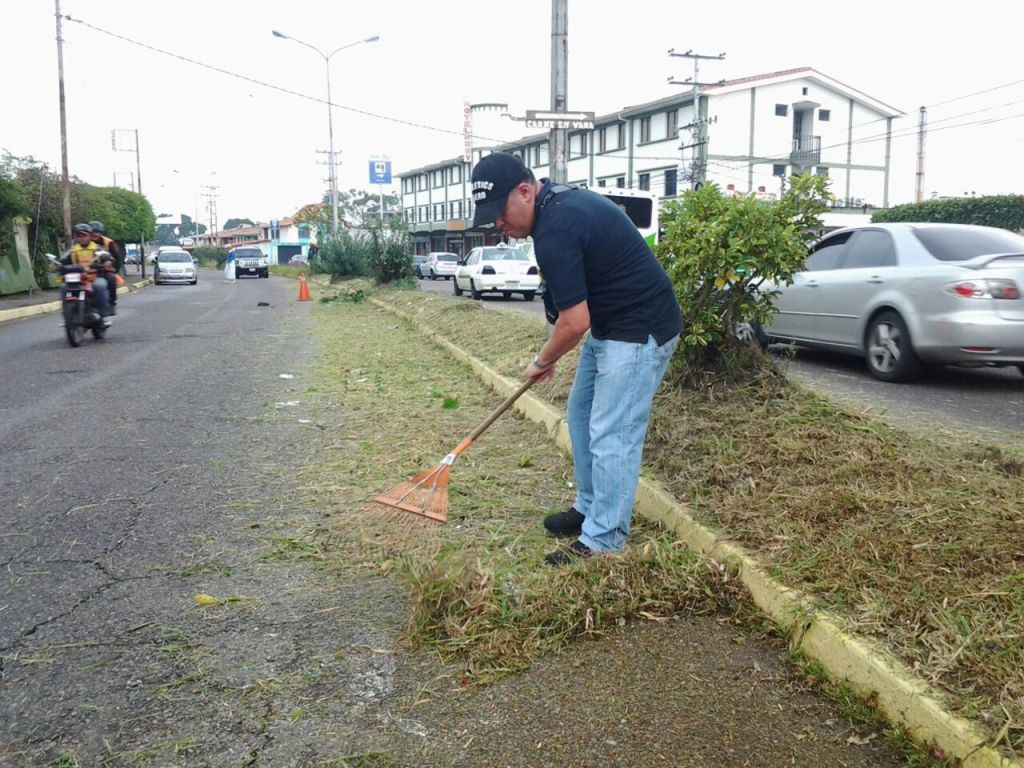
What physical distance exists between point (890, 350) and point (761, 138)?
3919cm

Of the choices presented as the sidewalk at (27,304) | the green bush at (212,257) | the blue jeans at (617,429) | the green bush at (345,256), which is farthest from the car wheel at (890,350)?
the green bush at (212,257)

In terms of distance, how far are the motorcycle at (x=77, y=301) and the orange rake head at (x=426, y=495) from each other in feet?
28.7

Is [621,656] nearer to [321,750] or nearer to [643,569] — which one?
[643,569]

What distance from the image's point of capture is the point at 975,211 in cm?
3067

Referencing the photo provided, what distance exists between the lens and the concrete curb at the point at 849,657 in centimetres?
216

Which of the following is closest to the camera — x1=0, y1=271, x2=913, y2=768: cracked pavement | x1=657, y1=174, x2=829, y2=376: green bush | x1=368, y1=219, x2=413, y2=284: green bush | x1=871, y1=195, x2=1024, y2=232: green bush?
x1=0, y1=271, x2=913, y2=768: cracked pavement

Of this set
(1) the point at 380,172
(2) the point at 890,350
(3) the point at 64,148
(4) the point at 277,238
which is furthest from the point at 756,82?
(4) the point at 277,238

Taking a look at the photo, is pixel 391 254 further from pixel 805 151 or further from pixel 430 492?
pixel 805 151

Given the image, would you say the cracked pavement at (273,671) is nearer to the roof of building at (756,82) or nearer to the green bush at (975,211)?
the green bush at (975,211)

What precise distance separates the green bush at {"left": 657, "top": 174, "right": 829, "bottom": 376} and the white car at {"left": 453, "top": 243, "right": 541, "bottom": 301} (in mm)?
16120

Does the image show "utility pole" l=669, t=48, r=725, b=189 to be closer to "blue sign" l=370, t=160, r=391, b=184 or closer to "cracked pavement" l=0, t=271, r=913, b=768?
"blue sign" l=370, t=160, r=391, b=184

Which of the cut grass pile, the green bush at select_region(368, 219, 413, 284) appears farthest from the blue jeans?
the green bush at select_region(368, 219, 413, 284)

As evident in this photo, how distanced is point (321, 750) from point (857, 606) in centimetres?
169

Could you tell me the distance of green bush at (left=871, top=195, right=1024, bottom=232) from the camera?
97.1ft
